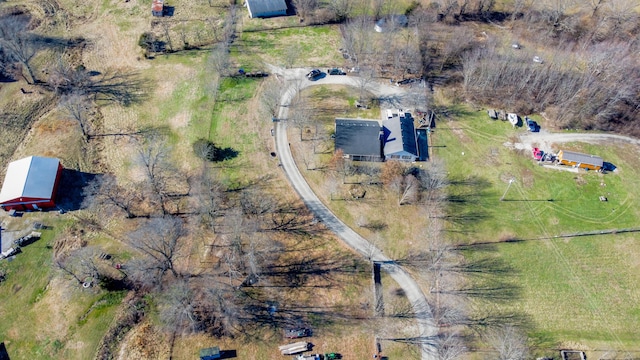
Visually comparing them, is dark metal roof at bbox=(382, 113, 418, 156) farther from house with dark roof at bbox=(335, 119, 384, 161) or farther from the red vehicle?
the red vehicle

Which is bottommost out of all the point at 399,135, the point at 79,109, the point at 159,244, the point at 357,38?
the point at 159,244

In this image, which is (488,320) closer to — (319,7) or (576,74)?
(576,74)

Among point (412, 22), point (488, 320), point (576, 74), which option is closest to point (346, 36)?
point (412, 22)

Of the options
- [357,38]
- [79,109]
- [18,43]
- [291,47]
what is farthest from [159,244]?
[357,38]

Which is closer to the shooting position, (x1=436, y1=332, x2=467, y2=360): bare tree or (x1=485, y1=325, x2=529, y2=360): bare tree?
(x1=485, y1=325, x2=529, y2=360): bare tree

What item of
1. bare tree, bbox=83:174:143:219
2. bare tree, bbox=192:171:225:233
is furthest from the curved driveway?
bare tree, bbox=83:174:143:219

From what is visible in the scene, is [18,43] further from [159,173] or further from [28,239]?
[28,239]

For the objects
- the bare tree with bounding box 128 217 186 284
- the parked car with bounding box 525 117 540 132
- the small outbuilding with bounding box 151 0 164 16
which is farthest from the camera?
the small outbuilding with bounding box 151 0 164 16
